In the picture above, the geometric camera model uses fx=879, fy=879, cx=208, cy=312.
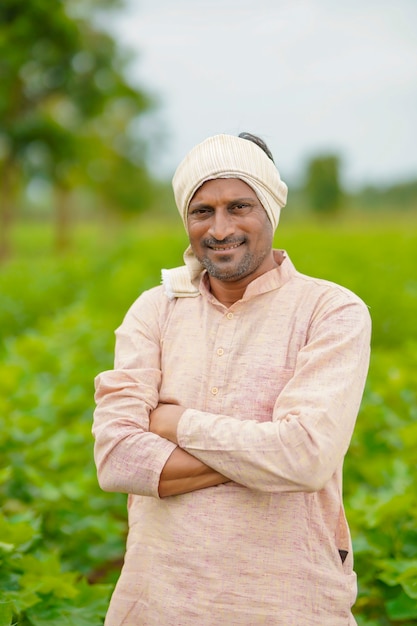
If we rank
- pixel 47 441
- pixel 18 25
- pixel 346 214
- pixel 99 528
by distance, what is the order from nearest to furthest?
pixel 99 528 → pixel 47 441 → pixel 18 25 → pixel 346 214

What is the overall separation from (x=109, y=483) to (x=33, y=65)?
25.8 metres

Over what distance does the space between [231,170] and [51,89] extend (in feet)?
86.2

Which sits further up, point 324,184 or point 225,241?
point 324,184

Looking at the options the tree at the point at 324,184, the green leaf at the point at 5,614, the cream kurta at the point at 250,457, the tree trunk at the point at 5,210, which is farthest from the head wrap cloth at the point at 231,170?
the tree at the point at 324,184

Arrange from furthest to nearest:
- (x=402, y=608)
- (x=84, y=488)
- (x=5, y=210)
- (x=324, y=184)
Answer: (x=324, y=184)
(x=5, y=210)
(x=84, y=488)
(x=402, y=608)

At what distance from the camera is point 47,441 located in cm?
469

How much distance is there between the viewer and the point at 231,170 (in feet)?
7.63

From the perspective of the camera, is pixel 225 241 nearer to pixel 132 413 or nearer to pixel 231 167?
pixel 231 167

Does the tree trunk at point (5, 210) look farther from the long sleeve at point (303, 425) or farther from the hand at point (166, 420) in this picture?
the long sleeve at point (303, 425)

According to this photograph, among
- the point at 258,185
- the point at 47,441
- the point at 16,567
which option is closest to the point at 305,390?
the point at 258,185

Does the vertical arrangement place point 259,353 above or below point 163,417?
above

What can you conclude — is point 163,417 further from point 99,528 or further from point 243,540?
point 99,528

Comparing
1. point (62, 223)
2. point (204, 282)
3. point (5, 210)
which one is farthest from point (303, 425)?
point (62, 223)

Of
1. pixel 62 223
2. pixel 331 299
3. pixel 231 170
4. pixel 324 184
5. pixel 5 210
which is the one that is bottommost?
pixel 331 299
